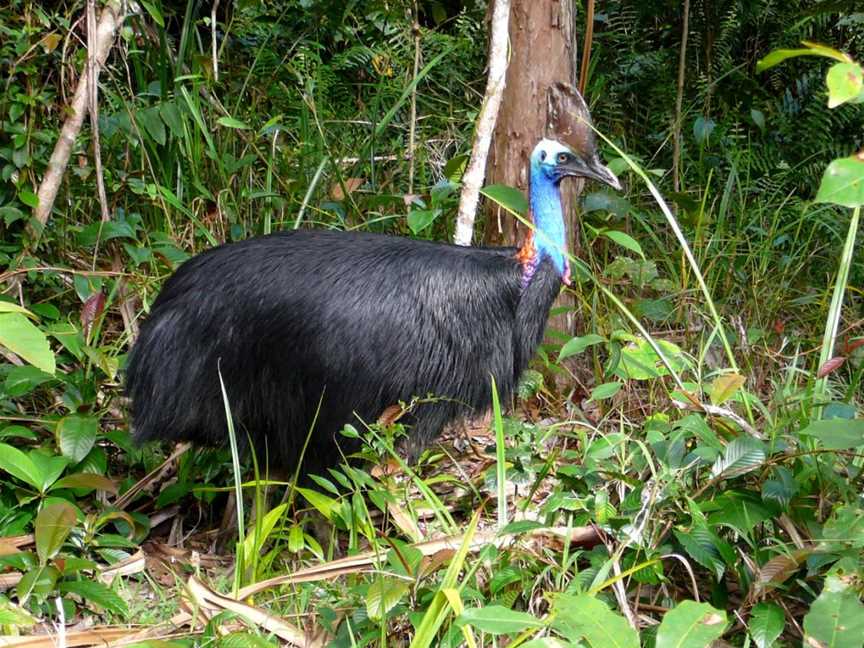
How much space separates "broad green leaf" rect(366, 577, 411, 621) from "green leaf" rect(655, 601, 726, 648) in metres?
0.57

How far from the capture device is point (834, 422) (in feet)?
7.72

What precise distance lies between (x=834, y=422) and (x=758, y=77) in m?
3.57

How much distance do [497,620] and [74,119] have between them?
8.13ft

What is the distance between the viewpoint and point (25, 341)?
1881 millimetres


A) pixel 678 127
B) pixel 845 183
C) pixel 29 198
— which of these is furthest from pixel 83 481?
pixel 678 127

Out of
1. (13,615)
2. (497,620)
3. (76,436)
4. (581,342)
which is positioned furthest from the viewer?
(76,436)

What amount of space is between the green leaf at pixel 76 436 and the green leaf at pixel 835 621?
6.47ft

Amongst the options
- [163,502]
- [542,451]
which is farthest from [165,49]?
[542,451]

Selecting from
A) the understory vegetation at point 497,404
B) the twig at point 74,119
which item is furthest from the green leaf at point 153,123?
the twig at point 74,119

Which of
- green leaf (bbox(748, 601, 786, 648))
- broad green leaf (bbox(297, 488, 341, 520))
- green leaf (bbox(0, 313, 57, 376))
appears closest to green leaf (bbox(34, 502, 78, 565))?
broad green leaf (bbox(297, 488, 341, 520))

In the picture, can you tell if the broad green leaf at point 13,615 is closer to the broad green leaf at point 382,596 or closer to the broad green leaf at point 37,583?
the broad green leaf at point 37,583

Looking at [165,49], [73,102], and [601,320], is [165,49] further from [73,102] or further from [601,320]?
[601,320]

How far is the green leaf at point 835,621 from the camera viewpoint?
2102mm

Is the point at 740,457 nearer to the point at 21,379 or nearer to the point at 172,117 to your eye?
the point at 21,379
